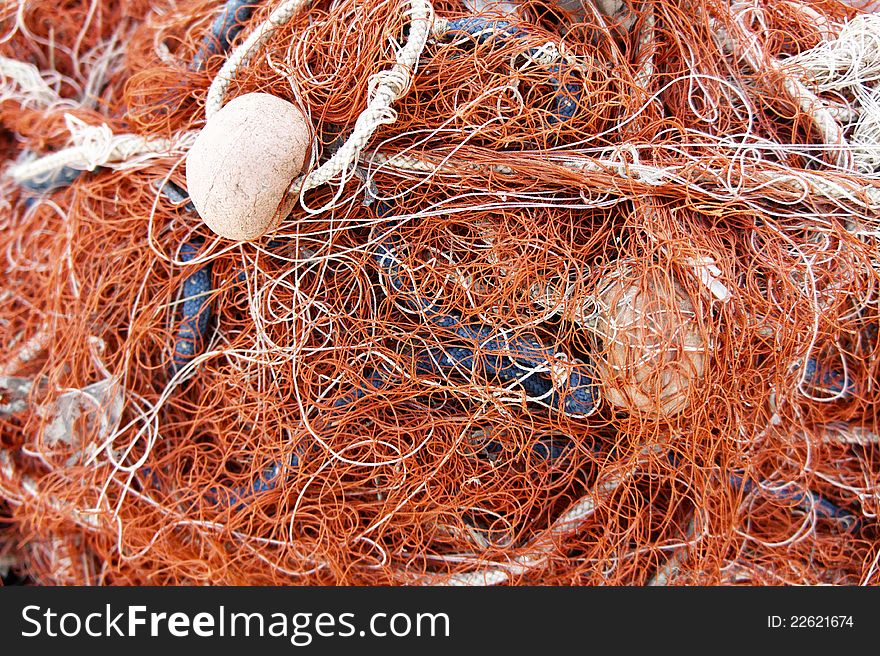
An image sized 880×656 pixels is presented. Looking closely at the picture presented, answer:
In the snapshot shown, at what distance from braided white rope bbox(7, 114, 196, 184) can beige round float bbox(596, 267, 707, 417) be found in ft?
2.89

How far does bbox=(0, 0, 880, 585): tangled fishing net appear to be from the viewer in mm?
1015

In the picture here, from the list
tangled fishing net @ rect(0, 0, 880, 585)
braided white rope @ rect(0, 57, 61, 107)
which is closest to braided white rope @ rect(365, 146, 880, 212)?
tangled fishing net @ rect(0, 0, 880, 585)

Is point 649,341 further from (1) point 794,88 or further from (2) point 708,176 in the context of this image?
(1) point 794,88

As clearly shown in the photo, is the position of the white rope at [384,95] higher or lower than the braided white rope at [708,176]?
higher

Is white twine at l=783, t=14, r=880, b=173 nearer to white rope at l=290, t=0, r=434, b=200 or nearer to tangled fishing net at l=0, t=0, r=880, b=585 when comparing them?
tangled fishing net at l=0, t=0, r=880, b=585

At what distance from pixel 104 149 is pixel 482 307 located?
0.85m

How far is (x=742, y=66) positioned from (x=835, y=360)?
Result: 642mm

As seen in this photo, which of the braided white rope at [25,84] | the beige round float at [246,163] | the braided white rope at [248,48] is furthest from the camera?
the braided white rope at [25,84]

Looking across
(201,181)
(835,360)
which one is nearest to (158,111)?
(201,181)

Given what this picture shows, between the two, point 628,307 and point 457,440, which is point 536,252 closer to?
point 628,307

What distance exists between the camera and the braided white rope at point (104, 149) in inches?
44.3

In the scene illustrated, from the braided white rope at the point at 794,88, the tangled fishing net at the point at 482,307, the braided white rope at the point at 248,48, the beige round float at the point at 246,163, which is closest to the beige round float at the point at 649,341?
the tangled fishing net at the point at 482,307

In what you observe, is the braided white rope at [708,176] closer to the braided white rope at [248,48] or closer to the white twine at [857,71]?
the white twine at [857,71]

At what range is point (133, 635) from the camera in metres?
1.20
